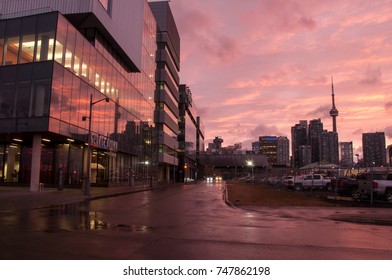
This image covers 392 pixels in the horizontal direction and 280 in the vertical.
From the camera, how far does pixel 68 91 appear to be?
3478 cm

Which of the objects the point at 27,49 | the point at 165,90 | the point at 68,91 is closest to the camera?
the point at 27,49

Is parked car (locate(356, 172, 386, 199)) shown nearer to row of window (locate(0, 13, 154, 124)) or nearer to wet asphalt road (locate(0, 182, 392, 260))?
wet asphalt road (locate(0, 182, 392, 260))

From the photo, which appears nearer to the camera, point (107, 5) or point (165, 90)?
point (107, 5)

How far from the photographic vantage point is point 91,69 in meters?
40.5

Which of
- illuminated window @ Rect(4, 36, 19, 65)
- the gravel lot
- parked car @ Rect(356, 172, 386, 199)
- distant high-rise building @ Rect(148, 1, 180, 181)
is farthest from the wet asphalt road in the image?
distant high-rise building @ Rect(148, 1, 180, 181)

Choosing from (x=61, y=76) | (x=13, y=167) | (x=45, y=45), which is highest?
(x=45, y=45)

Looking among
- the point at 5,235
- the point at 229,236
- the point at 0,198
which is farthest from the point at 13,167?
the point at 229,236

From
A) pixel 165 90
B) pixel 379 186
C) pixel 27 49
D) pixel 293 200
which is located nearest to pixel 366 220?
pixel 379 186

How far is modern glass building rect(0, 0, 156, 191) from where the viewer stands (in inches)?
1286

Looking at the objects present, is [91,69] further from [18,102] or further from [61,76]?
[18,102]

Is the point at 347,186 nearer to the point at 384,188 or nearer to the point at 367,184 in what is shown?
the point at 367,184

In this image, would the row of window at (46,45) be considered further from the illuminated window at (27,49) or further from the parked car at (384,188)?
the parked car at (384,188)

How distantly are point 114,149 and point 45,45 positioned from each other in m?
17.9

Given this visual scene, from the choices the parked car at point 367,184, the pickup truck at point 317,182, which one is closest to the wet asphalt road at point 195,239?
the parked car at point 367,184
